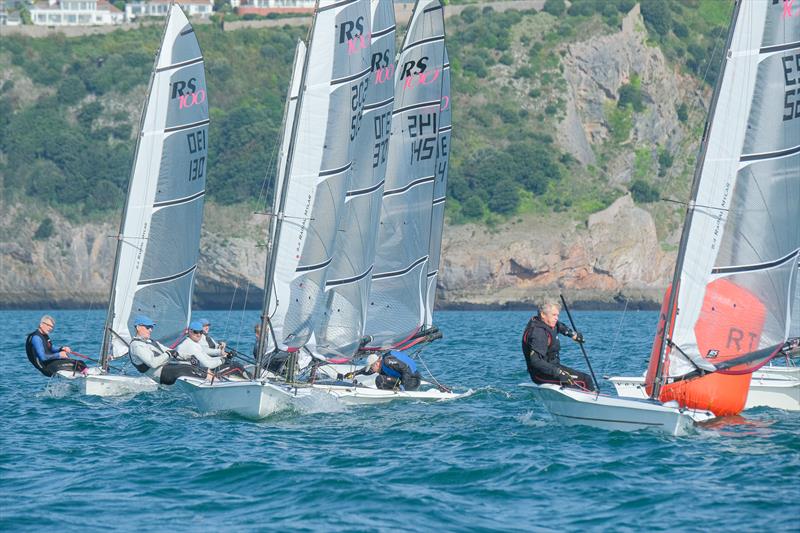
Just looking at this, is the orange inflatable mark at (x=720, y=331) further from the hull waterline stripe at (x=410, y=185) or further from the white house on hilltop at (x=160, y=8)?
the white house on hilltop at (x=160, y=8)

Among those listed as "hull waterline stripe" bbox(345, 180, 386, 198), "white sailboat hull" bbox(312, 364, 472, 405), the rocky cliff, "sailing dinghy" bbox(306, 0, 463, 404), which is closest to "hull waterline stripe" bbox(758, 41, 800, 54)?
"white sailboat hull" bbox(312, 364, 472, 405)

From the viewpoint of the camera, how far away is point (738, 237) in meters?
17.2

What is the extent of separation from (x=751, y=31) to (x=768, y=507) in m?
6.67

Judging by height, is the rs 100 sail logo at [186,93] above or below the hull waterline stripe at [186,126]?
above

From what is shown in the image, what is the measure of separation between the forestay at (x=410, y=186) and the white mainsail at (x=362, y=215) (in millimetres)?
1763

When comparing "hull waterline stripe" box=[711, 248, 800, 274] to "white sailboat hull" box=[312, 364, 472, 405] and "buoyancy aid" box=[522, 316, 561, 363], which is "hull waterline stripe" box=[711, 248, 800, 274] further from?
"white sailboat hull" box=[312, 364, 472, 405]

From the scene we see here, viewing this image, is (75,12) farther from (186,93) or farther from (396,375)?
(396,375)

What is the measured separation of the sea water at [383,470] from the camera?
13000 mm

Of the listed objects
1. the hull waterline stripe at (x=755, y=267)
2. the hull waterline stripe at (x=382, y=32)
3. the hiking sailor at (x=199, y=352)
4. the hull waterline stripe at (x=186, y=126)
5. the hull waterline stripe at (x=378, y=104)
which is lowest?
the hiking sailor at (x=199, y=352)

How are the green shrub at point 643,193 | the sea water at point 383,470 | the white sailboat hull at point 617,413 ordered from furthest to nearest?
the green shrub at point 643,193
the white sailboat hull at point 617,413
the sea water at point 383,470

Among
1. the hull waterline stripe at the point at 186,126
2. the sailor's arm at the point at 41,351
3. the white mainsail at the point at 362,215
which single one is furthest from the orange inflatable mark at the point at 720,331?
the hull waterline stripe at the point at 186,126

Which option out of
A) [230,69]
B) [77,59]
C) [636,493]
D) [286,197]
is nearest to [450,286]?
[230,69]

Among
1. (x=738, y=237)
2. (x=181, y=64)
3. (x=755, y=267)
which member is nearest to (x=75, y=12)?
(x=181, y=64)

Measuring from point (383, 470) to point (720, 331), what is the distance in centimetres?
496
